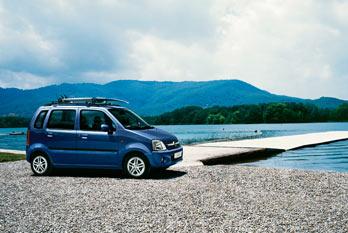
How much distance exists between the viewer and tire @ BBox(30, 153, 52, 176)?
1271cm

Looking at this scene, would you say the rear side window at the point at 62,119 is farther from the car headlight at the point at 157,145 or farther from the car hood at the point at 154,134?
the car headlight at the point at 157,145

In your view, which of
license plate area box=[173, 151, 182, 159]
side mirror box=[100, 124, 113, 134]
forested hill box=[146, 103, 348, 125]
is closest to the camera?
side mirror box=[100, 124, 113, 134]

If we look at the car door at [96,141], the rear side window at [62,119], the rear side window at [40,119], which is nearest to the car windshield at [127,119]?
the car door at [96,141]

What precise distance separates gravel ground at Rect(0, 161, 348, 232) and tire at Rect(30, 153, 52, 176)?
0.33 metres

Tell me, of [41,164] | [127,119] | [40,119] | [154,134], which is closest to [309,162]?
[154,134]

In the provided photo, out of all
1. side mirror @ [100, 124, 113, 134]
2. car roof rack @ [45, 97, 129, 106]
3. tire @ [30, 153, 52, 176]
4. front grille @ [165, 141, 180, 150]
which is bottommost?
tire @ [30, 153, 52, 176]

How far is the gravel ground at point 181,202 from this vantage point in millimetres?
6746

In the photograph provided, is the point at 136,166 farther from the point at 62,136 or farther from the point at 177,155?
the point at 62,136

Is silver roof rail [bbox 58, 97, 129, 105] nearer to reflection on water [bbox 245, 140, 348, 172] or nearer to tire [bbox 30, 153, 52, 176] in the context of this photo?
tire [bbox 30, 153, 52, 176]

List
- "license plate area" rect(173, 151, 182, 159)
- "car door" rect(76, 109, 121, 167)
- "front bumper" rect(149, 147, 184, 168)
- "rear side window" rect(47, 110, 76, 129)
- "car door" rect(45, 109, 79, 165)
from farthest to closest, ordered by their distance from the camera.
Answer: "rear side window" rect(47, 110, 76, 129)
"car door" rect(45, 109, 79, 165)
"license plate area" rect(173, 151, 182, 159)
"car door" rect(76, 109, 121, 167)
"front bumper" rect(149, 147, 184, 168)

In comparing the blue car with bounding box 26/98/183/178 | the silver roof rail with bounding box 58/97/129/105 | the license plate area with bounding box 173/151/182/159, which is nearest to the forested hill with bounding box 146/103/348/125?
the license plate area with bounding box 173/151/182/159

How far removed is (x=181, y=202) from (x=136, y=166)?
12.0ft

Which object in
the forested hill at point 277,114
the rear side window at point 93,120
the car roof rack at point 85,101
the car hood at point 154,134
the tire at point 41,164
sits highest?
the forested hill at point 277,114

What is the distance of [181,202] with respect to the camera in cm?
839
